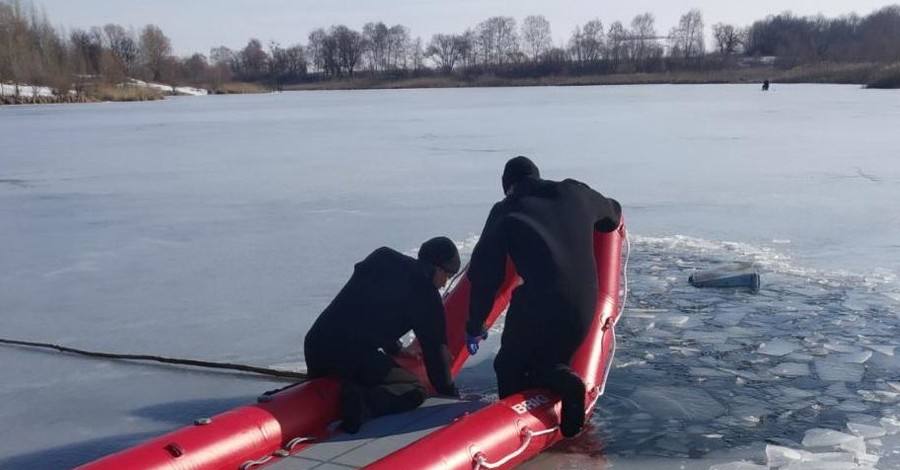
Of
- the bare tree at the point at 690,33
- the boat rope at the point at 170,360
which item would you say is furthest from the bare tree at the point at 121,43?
the boat rope at the point at 170,360

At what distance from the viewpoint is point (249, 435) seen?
289cm

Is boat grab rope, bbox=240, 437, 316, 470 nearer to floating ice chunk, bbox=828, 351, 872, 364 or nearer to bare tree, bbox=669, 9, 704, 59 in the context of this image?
floating ice chunk, bbox=828, 351, 872, 364

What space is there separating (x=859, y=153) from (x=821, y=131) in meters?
2.91

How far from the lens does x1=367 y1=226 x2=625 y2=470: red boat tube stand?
8.44 feet

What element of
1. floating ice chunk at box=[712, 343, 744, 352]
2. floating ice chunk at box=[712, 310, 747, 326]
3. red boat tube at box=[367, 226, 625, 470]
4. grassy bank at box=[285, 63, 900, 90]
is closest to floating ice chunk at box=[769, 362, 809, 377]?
floating ice chunk at box=[712, 343, 744, 352]

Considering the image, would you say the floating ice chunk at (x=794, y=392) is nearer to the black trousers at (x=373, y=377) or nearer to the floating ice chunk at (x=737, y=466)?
the floating ice chunk at (x=737, y=466)

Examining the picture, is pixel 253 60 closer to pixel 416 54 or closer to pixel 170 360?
pixel 416 54

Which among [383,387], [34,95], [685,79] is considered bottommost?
[383,387]

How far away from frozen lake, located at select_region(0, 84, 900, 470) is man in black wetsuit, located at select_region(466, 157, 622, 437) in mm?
278

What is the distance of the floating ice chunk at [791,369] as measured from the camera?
3824 millimetres

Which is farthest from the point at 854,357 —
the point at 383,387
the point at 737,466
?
the point at 383,387

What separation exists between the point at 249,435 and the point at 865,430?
2.10 metres

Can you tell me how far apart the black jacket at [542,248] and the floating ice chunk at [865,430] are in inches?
39.5

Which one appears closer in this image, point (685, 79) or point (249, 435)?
point (249, 435)
